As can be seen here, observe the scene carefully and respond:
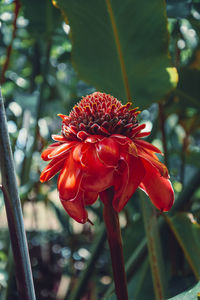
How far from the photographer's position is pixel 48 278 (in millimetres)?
1444

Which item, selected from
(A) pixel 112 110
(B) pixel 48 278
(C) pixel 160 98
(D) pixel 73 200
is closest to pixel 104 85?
(C) pixel 160 98

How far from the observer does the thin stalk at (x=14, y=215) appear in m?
0.37

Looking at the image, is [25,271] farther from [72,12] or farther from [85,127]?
[72,12]

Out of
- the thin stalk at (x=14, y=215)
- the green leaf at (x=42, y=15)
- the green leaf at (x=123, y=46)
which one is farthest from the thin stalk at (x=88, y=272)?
the green leaf at (x=42, y=15)

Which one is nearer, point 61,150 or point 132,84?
point 61,150

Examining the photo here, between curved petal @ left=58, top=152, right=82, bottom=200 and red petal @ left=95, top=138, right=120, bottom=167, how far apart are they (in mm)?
31

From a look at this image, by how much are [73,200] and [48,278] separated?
121 centimetres

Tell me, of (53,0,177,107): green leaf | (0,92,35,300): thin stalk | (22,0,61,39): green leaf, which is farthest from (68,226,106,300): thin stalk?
(22,0,61,39): green leaf

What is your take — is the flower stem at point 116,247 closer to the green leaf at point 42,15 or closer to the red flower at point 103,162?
the red flower at point 103,162

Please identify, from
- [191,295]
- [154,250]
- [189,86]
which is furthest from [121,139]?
[189,86]

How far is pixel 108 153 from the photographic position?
0.35m

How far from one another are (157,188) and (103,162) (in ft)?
0.28

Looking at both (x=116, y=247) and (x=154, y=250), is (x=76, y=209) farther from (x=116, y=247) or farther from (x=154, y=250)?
(x=154, y=250)

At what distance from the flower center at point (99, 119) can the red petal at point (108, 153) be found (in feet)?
0.13
